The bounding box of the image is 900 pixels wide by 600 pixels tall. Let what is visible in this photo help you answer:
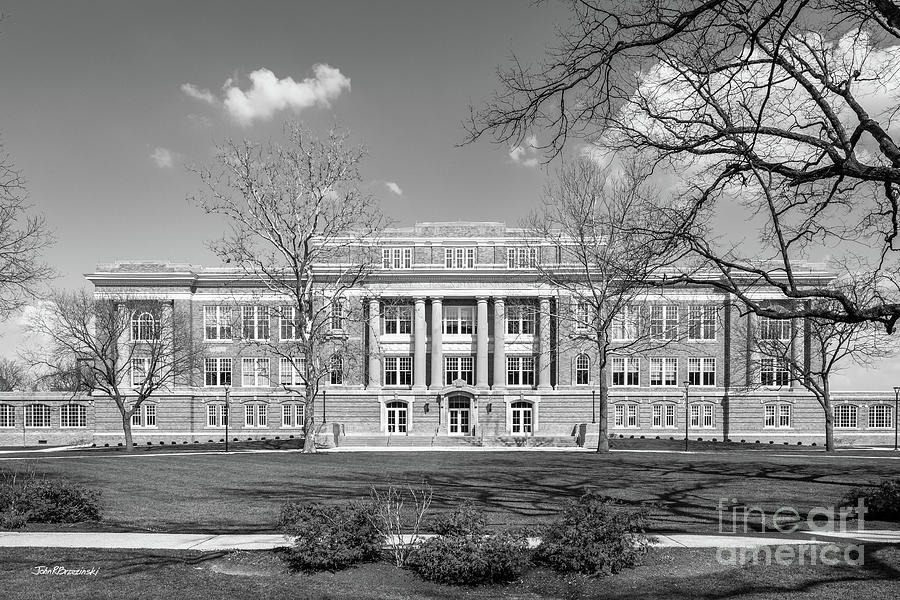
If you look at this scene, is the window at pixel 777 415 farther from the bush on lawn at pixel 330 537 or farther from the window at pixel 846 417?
the bush on lawn at pixel 330 537

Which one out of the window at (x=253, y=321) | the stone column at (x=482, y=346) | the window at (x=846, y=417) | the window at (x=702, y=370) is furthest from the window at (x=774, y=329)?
the window at (x=253, y=321)

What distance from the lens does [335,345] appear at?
55.6 meters

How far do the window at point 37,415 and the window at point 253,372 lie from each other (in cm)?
1688

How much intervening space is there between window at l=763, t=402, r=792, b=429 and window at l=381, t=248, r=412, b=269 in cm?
3275

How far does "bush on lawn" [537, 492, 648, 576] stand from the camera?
968 cm

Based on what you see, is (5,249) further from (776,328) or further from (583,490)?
(776,328)

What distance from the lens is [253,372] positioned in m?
59.4

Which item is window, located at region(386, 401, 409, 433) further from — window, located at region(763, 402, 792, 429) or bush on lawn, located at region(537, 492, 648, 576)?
bush on lawn, located at region(537, 492, 648, 576)

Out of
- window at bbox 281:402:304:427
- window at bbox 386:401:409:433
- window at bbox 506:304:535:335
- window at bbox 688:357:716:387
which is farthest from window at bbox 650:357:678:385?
window at bbox 281:402:304:427

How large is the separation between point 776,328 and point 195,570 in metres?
55.0

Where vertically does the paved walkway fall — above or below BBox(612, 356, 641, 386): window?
above

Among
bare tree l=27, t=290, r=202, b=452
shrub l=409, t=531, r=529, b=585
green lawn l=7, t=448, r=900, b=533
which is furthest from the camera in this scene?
bare tree l=27, t=290, r=202, b=452

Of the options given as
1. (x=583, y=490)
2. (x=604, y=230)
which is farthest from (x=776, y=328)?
(x=583, y=490)

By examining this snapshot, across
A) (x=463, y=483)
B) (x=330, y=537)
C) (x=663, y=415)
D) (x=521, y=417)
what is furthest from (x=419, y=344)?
(x=330, y=537)
